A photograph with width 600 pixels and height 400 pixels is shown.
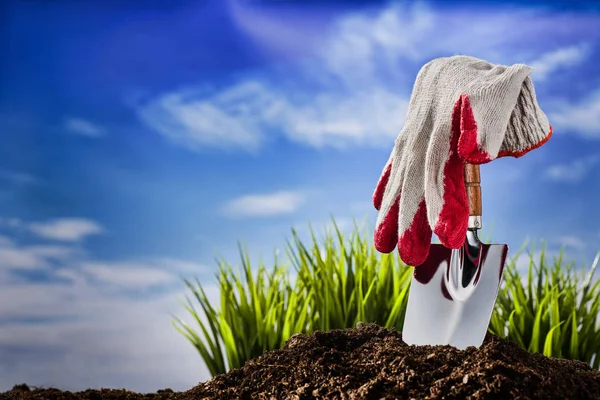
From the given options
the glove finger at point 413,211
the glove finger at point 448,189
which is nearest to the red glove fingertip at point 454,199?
the glove finger at point 448,189

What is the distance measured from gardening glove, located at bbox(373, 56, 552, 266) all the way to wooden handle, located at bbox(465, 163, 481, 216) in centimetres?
10

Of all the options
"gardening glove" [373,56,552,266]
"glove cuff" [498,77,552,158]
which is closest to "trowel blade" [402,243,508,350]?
"gardening glove" [373,56,552,266]

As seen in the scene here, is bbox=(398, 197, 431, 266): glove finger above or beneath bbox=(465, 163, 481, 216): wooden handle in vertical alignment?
beneath

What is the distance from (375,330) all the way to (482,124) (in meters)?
0.81

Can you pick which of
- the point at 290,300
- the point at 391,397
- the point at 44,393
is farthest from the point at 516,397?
the point at 44,393

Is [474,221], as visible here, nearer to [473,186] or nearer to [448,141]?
[473,186]

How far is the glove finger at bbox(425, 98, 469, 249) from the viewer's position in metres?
1.66

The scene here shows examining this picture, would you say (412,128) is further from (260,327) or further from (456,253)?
(260,327)

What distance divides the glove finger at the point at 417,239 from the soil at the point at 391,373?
0.92ft

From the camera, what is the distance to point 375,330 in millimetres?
2010

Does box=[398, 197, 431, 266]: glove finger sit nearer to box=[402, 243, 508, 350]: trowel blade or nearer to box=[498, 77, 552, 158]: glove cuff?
box=[402, 243, 508, 350]: trowel blade

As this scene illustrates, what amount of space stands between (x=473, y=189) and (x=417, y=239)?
0.24 meters

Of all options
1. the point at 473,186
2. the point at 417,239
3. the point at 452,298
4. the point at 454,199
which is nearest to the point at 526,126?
the point at 473,186

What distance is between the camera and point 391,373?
160cm
